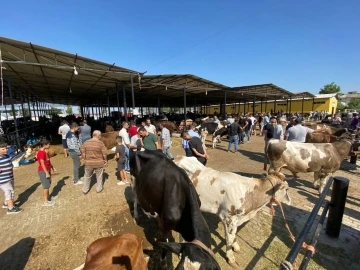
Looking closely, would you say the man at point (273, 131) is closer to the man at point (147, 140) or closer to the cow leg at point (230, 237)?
the man at point (147, 140)

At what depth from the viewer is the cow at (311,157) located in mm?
5586

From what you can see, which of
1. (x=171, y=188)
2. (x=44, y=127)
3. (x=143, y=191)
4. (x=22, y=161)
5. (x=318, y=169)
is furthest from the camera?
(x=44, y=127)

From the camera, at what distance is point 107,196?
5.66 meters

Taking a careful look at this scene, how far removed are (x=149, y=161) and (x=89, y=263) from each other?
6.78ft

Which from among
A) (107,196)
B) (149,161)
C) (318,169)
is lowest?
(107,196)

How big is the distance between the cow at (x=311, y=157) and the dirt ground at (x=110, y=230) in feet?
2.02

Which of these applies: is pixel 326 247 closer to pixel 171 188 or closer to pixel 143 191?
pixel 171 188

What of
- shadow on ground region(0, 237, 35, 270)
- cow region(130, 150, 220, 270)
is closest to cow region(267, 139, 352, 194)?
cow region(130, 150, 220, 270)

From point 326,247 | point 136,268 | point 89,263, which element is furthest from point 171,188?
point 326,247

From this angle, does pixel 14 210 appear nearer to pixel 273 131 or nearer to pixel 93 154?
pixel 93 154

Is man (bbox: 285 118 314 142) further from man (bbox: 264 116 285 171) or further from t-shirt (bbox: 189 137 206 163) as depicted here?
t-shirt (bbox: 189 137 206 163)

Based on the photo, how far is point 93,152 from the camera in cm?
553

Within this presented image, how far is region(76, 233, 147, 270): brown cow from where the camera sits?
2041 millimetres

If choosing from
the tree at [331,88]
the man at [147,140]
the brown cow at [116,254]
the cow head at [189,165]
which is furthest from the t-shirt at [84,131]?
the tree at [331,88]
